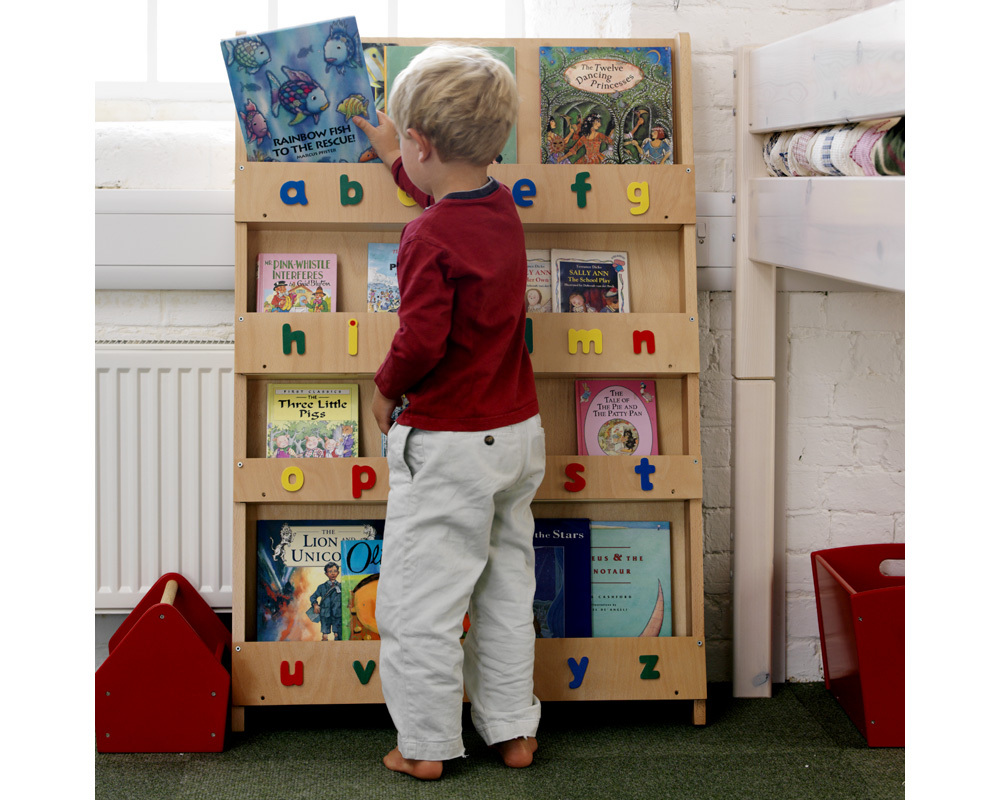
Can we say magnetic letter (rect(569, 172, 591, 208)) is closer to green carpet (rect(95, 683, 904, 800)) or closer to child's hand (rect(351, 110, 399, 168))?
child's hand (rect(351, 110, 399, 168))

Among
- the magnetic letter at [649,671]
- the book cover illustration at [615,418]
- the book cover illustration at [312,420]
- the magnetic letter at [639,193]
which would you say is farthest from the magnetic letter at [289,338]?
the magnetic letter at [649,671]

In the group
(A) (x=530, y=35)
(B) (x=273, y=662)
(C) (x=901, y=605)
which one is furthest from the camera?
(A) (x=530, y=35)

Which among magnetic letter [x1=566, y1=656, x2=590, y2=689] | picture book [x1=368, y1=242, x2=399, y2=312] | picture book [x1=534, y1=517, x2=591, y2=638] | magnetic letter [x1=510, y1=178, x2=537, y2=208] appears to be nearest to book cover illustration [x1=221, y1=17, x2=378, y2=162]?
picture book [x1=368, y1=242, x2=399, y2=312]

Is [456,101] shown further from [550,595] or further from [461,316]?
[550,595]

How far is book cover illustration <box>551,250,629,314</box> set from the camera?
6.07 feet

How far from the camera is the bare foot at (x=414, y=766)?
1.60 metres

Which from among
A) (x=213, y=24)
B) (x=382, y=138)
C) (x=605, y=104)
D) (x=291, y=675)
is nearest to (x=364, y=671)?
(x=291, y=675)

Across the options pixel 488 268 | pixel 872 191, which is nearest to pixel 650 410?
pixel 488 268

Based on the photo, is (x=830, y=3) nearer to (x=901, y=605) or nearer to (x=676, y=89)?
(x=676, y=89)

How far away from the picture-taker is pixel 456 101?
1455 mm

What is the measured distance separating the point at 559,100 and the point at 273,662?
1290 millimetres

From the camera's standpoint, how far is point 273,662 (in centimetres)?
179

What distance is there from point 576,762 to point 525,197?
110cm

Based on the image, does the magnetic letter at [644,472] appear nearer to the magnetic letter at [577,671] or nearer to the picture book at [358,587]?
the magnetic letter at [577,671]
